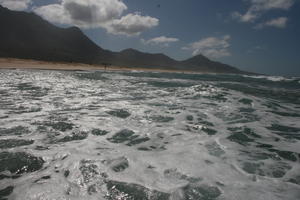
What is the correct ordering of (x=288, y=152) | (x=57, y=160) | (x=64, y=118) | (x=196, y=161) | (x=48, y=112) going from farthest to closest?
(x=48, y=112)
(x=64, y=118)
(x=288, y=152)
(x=196, y=161)
(x=57, y=160)

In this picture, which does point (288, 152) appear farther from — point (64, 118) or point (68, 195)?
point (64, 118)

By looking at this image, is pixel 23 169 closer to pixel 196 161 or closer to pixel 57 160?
pixel 57 160

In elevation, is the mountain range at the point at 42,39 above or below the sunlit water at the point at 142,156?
above

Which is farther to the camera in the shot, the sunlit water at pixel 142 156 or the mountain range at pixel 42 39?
the mountain range at pixel 42 39

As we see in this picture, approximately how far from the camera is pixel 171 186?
2691mm

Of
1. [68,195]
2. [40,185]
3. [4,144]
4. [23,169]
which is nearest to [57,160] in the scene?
[23,169]

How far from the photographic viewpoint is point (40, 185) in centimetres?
253

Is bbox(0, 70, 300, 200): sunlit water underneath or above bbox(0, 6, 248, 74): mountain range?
underneath

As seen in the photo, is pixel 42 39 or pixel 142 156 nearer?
pixel 142 156

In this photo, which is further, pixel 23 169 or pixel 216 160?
pixel 216 160

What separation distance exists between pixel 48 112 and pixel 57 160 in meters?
3.04

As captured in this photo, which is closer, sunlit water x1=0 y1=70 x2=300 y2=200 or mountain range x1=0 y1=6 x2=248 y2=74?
sunlit water x1=0 y1=70 x2=300 y2=200

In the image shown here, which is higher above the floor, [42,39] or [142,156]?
[42,39]

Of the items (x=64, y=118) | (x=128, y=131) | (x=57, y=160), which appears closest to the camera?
(x=57, y=160)
